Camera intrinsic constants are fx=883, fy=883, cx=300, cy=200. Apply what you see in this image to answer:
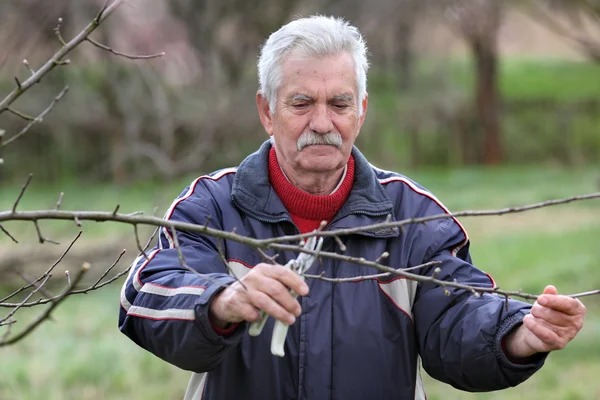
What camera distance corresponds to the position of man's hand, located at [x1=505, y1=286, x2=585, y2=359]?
2.07m

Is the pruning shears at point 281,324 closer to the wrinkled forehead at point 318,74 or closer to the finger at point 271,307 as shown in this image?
the finger at point 271,307

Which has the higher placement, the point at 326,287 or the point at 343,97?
the point at 343,97

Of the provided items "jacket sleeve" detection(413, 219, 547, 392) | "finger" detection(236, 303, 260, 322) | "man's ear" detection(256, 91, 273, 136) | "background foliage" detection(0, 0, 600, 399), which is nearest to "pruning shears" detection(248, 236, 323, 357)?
"finger" detection(236, 303, 260, 322)

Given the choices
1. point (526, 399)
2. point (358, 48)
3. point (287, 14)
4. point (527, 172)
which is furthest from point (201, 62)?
point (358, 48)

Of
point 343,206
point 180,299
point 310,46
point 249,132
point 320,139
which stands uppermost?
point 249,132

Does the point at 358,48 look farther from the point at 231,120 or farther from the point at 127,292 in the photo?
the point at 231,120

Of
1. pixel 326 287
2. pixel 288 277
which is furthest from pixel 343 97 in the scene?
pixel 288 277

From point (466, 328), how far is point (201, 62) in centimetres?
1557

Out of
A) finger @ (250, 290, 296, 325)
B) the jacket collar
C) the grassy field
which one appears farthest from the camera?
A: the grassy field

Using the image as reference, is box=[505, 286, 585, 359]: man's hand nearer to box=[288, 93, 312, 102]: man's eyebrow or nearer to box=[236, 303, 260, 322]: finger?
box=[236, 303, 260, 322]: finger

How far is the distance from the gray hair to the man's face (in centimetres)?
2

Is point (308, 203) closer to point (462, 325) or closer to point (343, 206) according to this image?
point (343, 206)

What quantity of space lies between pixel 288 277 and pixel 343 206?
0.73 m

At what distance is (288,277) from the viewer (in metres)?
1.85
